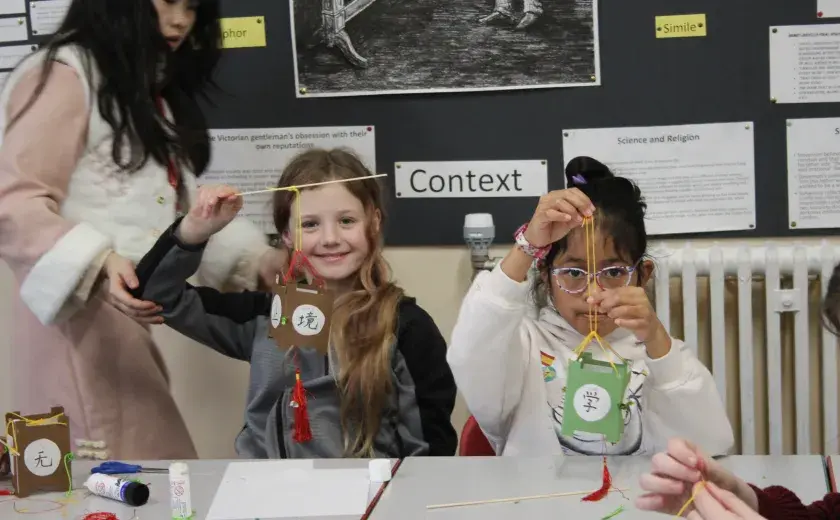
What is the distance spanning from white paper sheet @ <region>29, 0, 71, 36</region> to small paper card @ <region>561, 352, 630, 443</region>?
1.84 meters

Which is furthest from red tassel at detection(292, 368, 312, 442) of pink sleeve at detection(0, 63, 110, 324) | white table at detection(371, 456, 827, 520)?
pink sleeve at detection(0, 63, 110, 324)

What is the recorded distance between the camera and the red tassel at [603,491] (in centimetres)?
131

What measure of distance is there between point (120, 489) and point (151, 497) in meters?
0.05

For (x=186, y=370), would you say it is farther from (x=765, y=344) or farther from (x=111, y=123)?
(x=765, y=344)

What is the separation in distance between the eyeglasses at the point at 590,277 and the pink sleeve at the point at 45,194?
920 mm

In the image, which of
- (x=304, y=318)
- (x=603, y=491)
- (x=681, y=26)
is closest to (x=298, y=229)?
(x=304, y=318)

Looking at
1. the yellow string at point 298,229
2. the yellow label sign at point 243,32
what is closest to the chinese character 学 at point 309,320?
the yellow string at point 298,229

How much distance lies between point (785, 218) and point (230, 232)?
4.65 ft

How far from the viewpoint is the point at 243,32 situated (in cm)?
240

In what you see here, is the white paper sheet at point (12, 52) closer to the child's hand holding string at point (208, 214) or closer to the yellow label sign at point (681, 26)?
the child's hand holding string at point (208, 214)

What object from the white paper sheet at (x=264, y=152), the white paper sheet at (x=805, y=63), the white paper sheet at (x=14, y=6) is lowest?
the white paper sheet at (x=264, y=152)

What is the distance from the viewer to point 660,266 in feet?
7.31

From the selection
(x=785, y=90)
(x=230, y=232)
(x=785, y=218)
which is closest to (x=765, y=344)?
(x=785, y=218)

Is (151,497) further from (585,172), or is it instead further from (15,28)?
(15,28)
